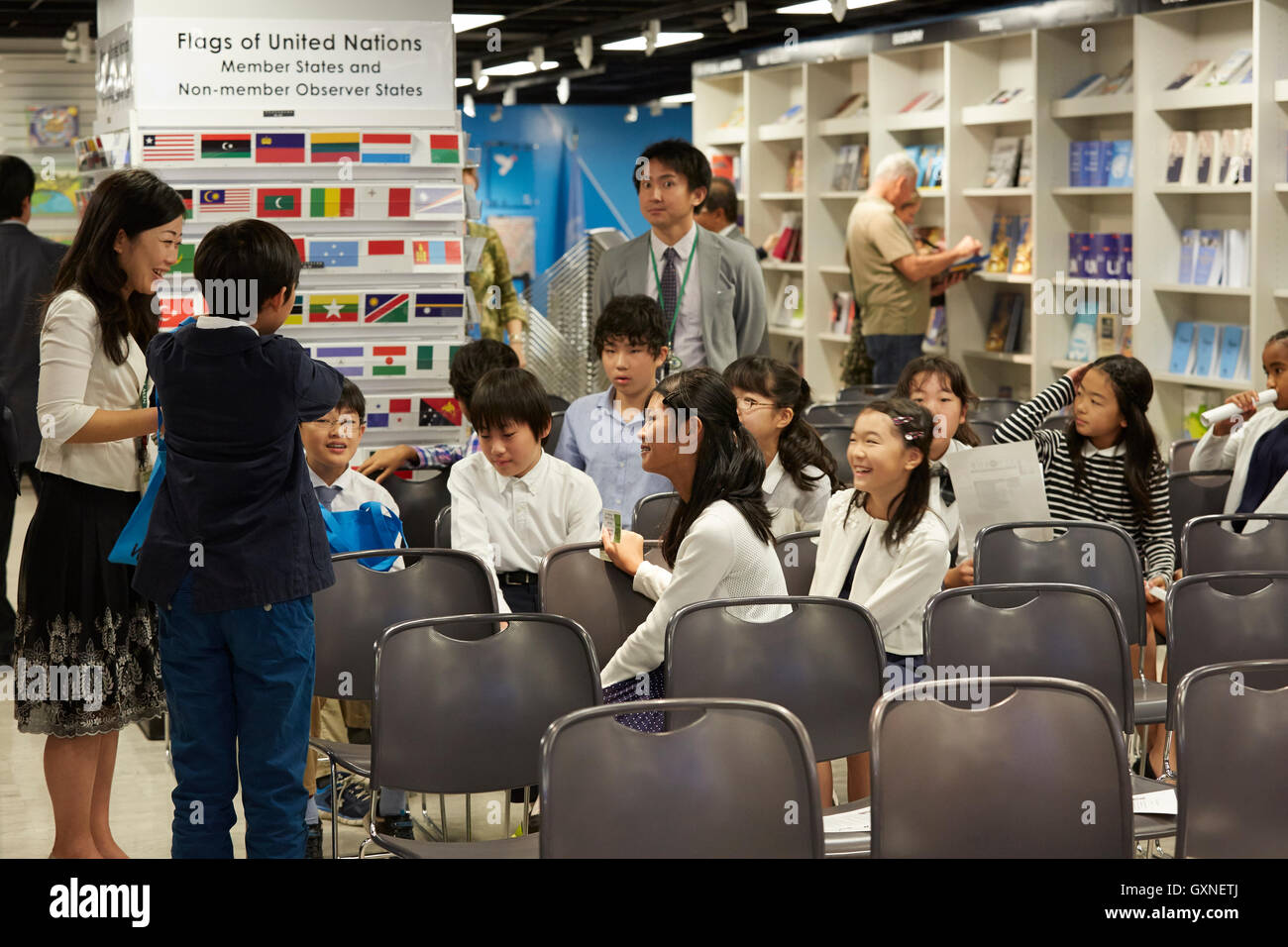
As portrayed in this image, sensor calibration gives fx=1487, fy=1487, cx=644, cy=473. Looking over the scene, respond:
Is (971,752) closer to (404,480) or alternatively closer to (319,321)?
(404,480)

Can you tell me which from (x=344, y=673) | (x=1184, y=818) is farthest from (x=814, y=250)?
(x=1184, y=818)

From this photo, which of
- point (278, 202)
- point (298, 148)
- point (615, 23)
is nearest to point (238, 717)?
point (278, 202)

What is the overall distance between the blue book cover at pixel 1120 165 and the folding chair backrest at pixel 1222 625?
4.82 m

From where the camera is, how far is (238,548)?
2.71 m

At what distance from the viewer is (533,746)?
9.99ft

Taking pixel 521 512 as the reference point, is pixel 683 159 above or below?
above

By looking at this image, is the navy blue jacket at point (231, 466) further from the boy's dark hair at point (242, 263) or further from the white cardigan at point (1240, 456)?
the white cardigan at point (1240, 456)

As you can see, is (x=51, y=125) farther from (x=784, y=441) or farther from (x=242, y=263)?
(x=242, y=263)

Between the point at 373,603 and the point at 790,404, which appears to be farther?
the point at 790,404

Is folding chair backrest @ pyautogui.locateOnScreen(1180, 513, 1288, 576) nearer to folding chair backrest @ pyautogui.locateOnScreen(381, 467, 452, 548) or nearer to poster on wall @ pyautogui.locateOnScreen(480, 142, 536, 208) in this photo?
folding chair backrest @ pyautogui.locateOnScreen(381, 467, 452, 548)

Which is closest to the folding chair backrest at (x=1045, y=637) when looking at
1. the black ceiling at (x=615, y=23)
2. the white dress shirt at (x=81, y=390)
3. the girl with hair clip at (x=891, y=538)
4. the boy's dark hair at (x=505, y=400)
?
the girl with hair clip at (x=891, y=538)

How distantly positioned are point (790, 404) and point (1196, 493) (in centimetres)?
162

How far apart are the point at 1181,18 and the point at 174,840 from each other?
6.69 meters

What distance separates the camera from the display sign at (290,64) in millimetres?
5270
